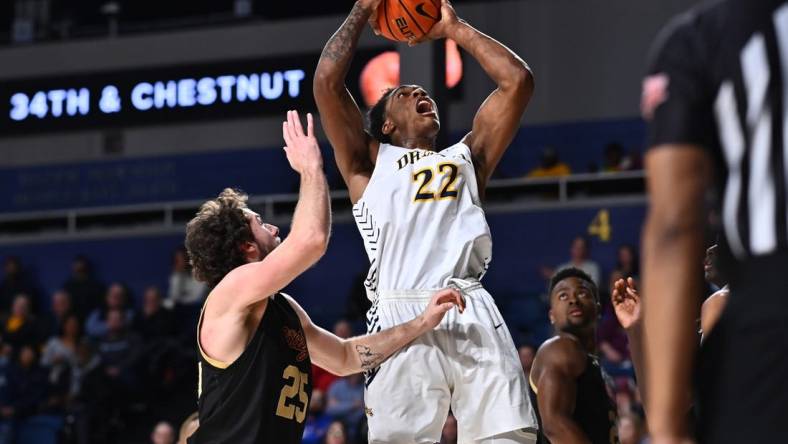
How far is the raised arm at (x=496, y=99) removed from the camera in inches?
181

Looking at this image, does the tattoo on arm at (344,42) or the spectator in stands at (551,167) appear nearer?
the tattoo on arm at (344,42)

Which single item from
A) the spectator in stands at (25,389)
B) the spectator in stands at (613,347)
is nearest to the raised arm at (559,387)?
the spectator in stands at (613,347)

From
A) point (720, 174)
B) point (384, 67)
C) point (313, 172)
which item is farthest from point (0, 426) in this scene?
point (720, 174)

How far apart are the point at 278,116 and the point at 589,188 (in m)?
4.03

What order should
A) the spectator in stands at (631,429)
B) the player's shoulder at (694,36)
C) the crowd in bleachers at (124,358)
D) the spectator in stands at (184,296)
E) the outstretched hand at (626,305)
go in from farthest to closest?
the spectator in stands at (184,296) → the crowd in bleachers at (124,358) → the spectator in stands at (631,429) → the outstretched hand at (626,305) → the player's shoulder at (694,36)

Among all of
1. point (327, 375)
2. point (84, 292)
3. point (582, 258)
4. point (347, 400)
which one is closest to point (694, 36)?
point (347, 400)

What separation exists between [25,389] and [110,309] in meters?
1.24

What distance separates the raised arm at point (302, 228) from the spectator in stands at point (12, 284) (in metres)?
11.0

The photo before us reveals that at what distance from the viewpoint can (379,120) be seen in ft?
15.7

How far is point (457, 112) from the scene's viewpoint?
46.8ft

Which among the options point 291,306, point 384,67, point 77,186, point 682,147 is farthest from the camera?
point 77,186

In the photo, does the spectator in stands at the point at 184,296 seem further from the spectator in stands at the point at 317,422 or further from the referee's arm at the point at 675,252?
the referee's arm at the point at 675,252

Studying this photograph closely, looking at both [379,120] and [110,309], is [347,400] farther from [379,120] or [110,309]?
[379,120]

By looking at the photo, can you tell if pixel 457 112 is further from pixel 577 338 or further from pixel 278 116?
pixel 577 338
